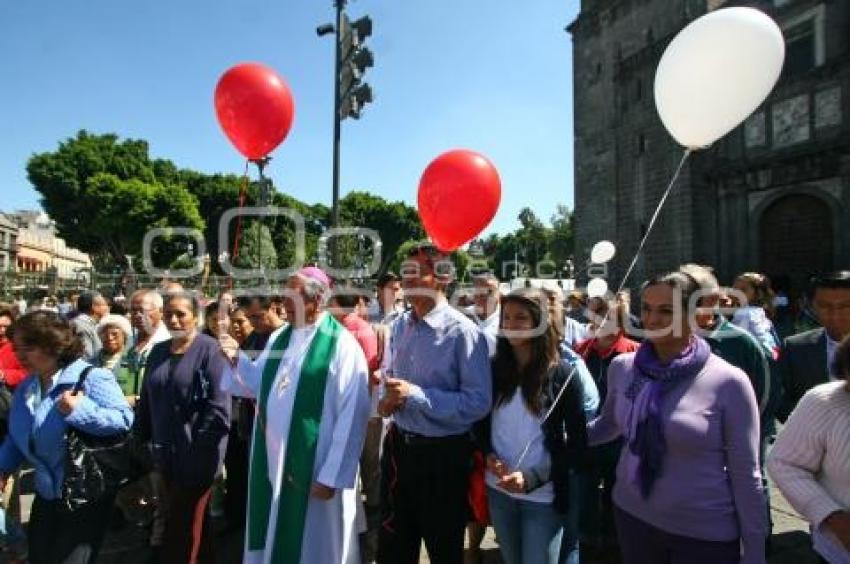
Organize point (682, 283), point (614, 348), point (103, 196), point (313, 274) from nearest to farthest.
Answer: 1. point (682, 283)
2. point (313, 274)
3. point (614, 348)
4. point (103, 196)

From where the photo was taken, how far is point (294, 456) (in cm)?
289

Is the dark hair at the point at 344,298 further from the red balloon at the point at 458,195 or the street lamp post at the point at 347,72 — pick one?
the street lamp post at the point at 347,72

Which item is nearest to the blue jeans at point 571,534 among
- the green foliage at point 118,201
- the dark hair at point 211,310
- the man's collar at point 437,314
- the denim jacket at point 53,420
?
the man's collar at point 437,314

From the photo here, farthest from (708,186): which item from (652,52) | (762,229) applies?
(652,52)

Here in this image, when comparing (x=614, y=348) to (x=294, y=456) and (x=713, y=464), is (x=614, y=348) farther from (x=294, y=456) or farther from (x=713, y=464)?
(x=294, y=456)

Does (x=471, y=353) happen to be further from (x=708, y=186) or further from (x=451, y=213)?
(x=708, y=186)

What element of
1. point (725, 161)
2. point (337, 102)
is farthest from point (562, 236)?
point (337, 102)

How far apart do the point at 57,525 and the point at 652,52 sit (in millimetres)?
26076

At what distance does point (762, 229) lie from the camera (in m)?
21.1

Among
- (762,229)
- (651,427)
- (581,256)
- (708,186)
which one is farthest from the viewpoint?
(581,256)

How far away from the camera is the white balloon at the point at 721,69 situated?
3.31 metres

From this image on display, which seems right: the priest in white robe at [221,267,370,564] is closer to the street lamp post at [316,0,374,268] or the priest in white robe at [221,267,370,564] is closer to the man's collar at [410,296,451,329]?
the man's collar at [410,296,451,329]

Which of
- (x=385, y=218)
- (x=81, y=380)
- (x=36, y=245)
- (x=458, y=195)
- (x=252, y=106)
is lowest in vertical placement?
(x=81, y=380)

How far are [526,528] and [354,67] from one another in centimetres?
541
